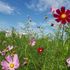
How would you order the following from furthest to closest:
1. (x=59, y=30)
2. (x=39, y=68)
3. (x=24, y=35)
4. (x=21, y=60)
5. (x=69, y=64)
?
(x=24, y=35) < (x=59, y=30) < (x=21, y=60) < (x=39, y=68) < (x=69, y=64)

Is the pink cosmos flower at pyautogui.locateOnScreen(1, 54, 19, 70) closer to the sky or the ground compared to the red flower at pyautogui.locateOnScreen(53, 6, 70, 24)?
closer to the ground

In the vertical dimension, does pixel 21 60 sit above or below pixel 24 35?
below

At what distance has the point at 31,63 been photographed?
10.0ft

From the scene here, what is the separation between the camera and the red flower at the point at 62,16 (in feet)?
9.48

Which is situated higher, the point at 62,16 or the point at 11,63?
the point at 62,16

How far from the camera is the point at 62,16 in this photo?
9.70 feet

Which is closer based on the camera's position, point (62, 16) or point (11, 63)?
point (11, 63)

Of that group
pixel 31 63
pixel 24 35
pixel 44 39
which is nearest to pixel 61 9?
pixel 31 63

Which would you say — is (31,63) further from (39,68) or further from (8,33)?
(8,33)

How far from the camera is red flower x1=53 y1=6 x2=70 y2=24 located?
2891 mm

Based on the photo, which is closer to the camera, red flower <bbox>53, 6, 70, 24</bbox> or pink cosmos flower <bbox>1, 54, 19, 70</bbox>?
pink cosmos flower <bbox>1, 54, 19, 70</bbox>

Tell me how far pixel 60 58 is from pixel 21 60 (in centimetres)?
66

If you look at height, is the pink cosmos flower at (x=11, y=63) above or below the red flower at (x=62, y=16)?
below

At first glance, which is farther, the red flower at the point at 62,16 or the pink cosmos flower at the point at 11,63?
the red flower at the point at 62,16
